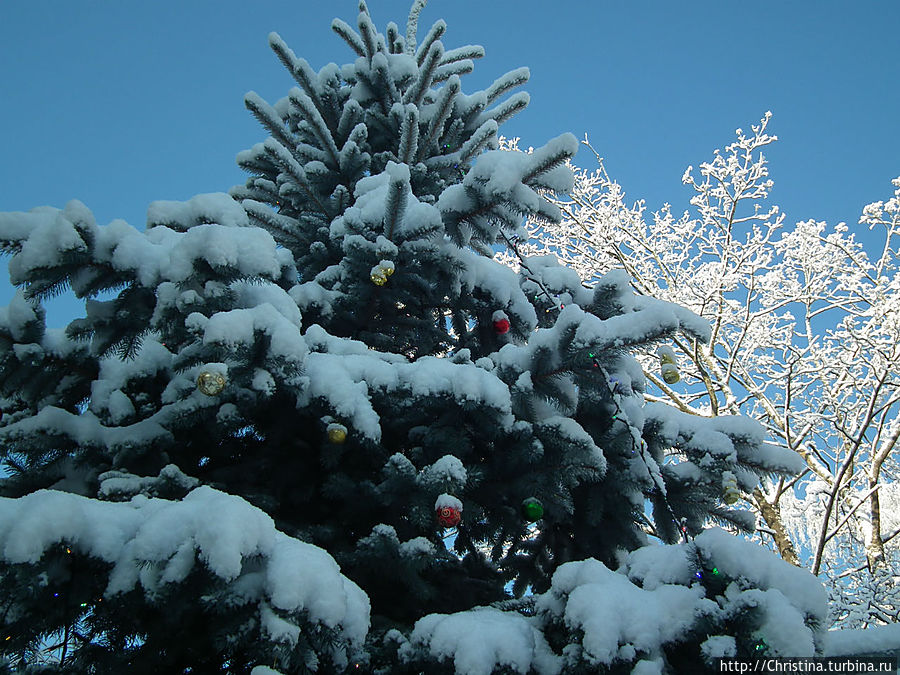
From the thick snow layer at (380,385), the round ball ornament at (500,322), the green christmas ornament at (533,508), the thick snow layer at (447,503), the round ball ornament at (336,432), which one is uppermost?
the round ball ornament at (500,322)

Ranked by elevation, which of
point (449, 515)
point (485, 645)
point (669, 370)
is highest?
point (669, 370)

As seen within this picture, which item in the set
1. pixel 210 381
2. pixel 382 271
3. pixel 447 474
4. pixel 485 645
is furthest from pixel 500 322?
pixel 485 645

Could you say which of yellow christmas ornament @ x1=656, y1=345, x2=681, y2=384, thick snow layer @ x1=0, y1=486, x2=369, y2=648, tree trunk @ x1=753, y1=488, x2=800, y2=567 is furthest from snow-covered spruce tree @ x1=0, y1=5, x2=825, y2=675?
tree trunk @ x1=753, y1=488, x2=800, y2=567

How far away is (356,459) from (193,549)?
3.97 feet

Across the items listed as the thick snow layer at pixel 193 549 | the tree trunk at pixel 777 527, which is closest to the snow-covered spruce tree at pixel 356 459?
the thick snow layer at pixel 193 549

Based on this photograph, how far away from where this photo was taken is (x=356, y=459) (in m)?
2.42

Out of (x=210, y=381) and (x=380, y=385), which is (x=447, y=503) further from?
(x=210, y=381)

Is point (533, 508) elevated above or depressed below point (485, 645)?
above

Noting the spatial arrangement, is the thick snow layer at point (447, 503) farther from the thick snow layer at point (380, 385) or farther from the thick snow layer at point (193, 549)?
the thick snow layer at point (193, 549)

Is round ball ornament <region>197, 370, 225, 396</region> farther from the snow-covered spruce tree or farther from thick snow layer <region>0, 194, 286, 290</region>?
thick snow layer <region>0, 194, 286, 290</region>

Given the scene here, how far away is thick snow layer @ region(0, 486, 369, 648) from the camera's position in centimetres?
119

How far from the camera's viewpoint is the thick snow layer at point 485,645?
4.58 feet

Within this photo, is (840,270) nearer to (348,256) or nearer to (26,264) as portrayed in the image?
(348,256)

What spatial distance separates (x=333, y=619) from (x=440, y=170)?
3.37 meters
